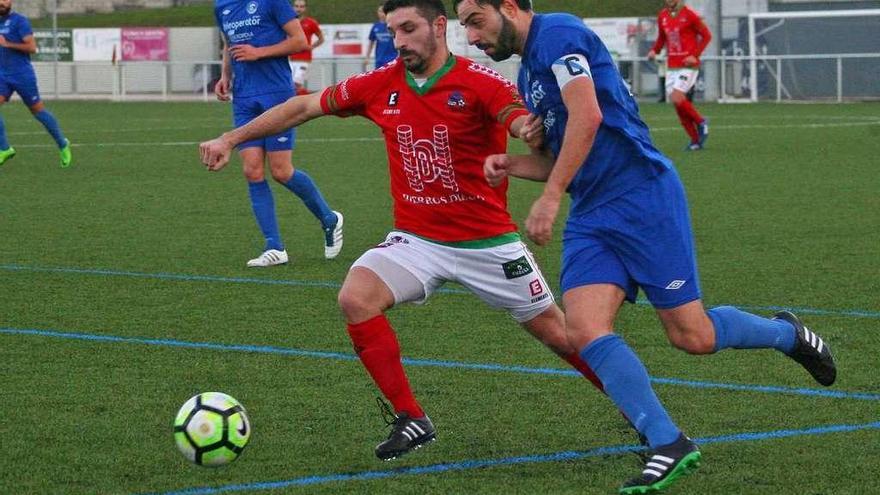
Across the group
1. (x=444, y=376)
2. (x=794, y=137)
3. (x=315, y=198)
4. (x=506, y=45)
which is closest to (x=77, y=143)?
(x=794, y=137)

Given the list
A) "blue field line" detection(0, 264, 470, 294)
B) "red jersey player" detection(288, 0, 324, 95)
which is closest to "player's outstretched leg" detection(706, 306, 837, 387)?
"blue field line" detection(0, 264, 470, 294)

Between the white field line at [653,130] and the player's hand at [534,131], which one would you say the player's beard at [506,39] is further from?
the white field line at [653,130]

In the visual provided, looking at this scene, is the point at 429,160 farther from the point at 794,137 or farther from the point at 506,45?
the point at 794,137

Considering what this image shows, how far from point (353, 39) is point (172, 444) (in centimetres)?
4274

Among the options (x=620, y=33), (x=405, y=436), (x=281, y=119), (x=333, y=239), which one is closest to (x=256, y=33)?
(x=333, y=239)

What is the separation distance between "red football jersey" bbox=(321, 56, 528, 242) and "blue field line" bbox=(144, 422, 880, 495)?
0.88 metres

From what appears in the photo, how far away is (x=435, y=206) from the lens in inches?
233

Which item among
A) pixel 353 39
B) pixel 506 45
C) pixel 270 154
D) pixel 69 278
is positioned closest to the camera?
pixel 506 45

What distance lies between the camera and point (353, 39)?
157ft

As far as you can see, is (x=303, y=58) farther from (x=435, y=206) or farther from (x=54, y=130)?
(x=435, y=206)

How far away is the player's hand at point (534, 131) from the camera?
5289 millimetres

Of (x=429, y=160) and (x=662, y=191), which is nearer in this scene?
(x=662, y=191)

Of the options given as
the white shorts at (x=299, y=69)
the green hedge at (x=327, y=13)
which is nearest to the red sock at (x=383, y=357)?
the white shorts at (x=299, y=69)

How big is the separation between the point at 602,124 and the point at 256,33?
20.1 feet
